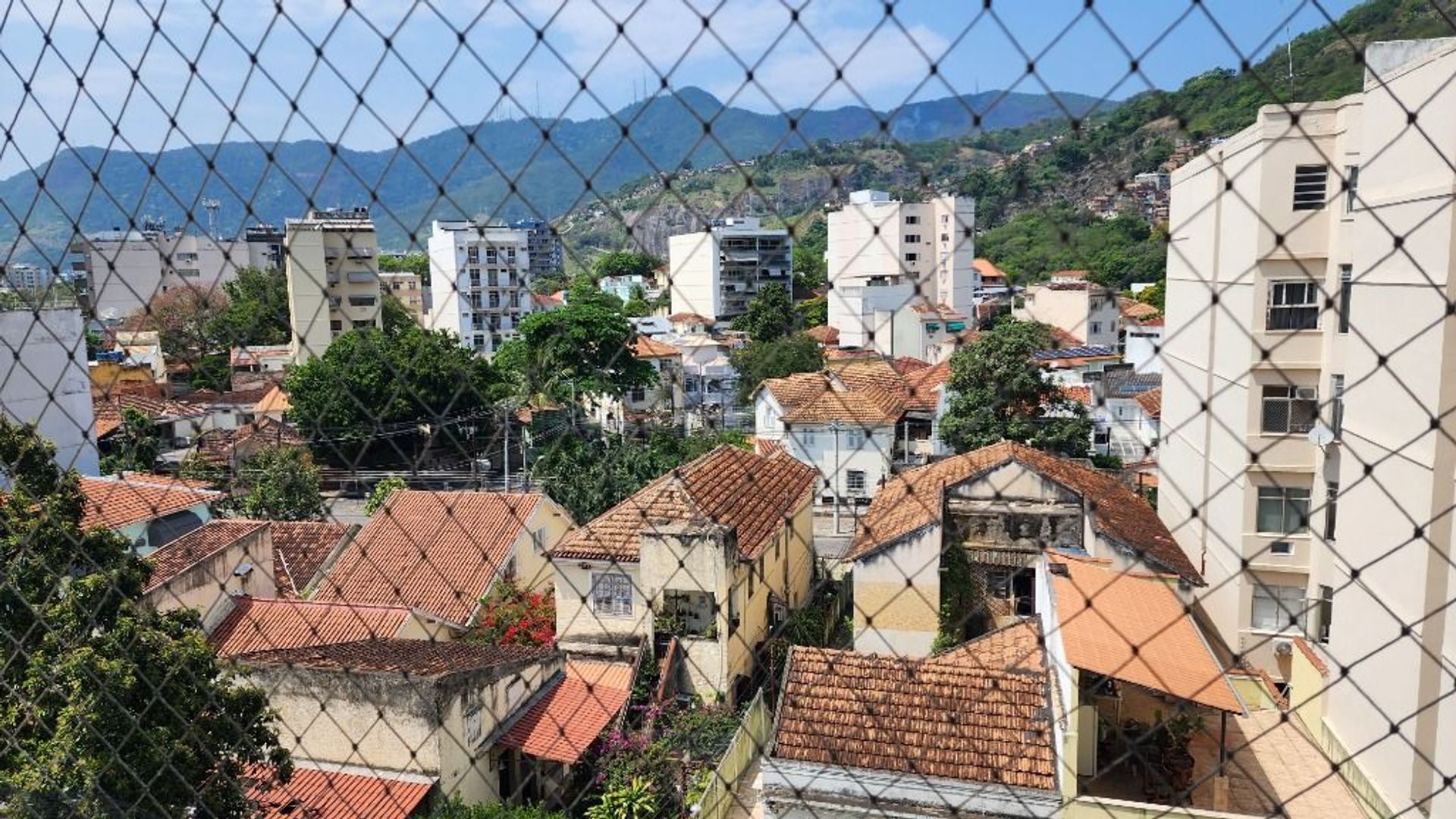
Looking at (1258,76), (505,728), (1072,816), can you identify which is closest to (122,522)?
(505,728)

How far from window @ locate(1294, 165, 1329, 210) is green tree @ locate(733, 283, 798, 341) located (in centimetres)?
1149

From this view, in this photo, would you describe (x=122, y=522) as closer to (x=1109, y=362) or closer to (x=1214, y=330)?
(x=1214, y=330)

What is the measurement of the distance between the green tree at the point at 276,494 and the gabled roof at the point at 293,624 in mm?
2901

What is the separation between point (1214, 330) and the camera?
124 inches

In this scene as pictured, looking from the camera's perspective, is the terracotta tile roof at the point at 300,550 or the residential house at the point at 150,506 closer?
the residential house at the point at 150,506

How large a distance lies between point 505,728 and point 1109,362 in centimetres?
739

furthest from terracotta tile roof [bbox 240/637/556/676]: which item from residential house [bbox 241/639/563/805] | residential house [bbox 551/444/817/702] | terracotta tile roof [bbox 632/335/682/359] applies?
terracotta tile roof [bbox 632/335/682/359]

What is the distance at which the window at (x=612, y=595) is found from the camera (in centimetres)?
457

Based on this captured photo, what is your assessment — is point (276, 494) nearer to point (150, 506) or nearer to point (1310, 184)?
point (150, 506)

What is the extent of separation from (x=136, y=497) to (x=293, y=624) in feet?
5.25

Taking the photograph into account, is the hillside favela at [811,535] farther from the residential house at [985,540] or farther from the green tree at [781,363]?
the green tree at [781,363]

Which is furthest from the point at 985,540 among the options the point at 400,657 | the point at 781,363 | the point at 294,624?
the point at 781,363

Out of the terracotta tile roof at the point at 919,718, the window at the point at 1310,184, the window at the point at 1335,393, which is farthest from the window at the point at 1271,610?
the terracotta tile roof at the point at 919,718

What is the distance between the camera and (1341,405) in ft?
11.1
